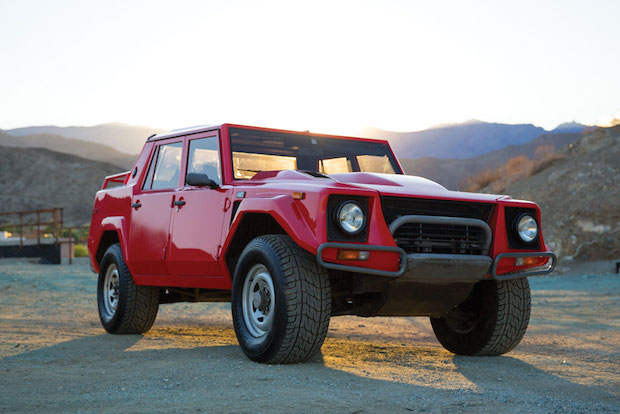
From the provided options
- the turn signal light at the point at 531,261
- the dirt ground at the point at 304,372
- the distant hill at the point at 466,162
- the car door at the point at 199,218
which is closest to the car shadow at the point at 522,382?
the dirt ground at the point at 304,372

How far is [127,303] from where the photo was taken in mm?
7887

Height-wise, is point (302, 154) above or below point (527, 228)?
above

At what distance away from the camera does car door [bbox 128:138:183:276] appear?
7.20 meters

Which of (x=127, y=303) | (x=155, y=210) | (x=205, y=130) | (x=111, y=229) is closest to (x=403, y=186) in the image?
(x=205, y=130)

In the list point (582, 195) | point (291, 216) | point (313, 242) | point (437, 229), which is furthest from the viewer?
point (582, 195)

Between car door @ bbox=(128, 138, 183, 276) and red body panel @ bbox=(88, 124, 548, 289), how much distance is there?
0.03 ft

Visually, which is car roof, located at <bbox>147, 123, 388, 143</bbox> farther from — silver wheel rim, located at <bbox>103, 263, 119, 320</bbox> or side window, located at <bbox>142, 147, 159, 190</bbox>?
silver wheel rim, located at <bbox>103, 263, 119, 320</bbox>

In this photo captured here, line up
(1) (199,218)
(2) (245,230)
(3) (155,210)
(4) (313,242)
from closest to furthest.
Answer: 1. (4) (313,242)
2. (2) (245,230)
3. (1) (199,218)
4. (3) (155,210)

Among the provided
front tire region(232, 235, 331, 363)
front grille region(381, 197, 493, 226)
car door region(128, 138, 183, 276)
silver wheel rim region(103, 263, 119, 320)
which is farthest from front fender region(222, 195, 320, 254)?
silver wheel rim region(103, 263, 119, 320)

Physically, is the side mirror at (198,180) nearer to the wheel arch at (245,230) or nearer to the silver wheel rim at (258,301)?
the wheel arch at (245,230)

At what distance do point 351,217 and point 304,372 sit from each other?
110 centimetres

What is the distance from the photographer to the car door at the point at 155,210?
7203 mm

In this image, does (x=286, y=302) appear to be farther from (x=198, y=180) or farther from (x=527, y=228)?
(x=527, y=228)

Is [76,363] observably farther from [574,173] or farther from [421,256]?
[574,173]
